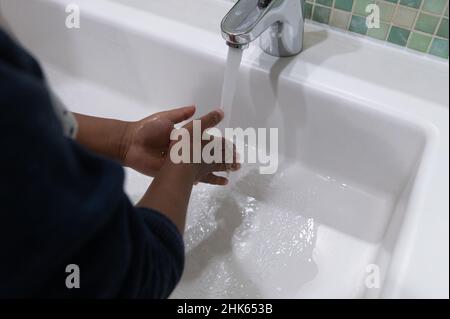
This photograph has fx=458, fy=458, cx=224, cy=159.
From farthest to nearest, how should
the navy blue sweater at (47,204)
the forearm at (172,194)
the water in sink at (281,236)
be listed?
1. the water in sink at (281,236)
2. the forearm at (172,194)
3. the navy blue sweater at (47,204)

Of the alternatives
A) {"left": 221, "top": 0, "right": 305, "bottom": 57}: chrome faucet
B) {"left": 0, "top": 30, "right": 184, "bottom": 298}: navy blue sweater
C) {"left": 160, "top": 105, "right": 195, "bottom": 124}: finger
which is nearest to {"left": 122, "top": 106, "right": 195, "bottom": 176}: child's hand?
{"left": 160, "top": 105, "right": 195, "bottom": 124}: finger

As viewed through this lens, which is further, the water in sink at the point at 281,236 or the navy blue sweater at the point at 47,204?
the water in sink at the point at 281,236

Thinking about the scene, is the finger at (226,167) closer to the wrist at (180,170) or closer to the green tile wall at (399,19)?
the wrist at (180,170)

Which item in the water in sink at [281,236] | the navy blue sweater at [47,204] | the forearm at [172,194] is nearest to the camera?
the navy blue sweater at [47,204]

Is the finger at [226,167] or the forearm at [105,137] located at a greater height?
the forearm at [105,137]

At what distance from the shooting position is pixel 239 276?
0.60m

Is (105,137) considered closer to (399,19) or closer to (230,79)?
(230,79)

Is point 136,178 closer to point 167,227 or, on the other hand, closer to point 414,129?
point 167,227

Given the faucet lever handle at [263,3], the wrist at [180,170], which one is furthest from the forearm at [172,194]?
the faucet lever handle at [263,3]

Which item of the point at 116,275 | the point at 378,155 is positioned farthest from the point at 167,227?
the point at 378,155

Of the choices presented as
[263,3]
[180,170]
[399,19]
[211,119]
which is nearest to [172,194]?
[180,170]

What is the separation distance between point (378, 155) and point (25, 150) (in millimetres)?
449

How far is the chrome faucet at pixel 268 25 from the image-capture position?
0.52 m

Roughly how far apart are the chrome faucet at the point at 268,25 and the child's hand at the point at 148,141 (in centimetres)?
14
